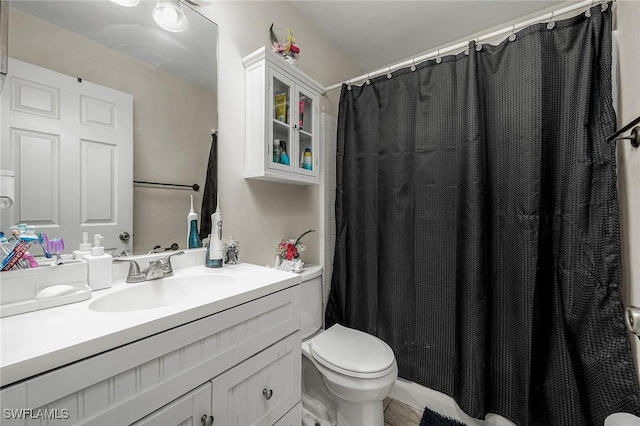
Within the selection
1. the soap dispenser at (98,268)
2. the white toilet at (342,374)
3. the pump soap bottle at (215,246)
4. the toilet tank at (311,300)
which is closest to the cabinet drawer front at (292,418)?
the white toilet at (342,374)

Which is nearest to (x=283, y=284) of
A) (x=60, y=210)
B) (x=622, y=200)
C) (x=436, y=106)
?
(x=60, y=210)

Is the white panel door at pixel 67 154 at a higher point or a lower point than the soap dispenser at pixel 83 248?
higher

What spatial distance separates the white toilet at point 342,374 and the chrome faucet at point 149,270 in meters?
0.72

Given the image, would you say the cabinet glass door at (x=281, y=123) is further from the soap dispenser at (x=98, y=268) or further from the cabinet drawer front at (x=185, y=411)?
the cabinet drawer front at (x=185, y=411)

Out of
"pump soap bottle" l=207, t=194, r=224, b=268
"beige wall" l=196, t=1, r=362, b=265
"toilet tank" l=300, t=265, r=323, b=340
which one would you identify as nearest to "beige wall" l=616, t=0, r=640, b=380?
"toilet tank" l=300, t=265, r=323, b=340

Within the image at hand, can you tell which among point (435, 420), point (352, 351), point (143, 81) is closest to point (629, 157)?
point (352, 351)

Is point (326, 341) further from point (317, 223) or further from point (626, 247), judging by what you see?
point (626, 247)

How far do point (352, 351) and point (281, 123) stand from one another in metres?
1.21

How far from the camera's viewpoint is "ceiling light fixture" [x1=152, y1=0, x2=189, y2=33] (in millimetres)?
1030

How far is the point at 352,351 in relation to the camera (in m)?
1.25

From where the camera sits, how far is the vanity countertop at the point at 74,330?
43cm

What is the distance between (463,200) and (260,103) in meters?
1.14

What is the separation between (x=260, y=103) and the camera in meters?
1.26

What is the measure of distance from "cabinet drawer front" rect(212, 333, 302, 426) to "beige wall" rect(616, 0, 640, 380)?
120 cm
